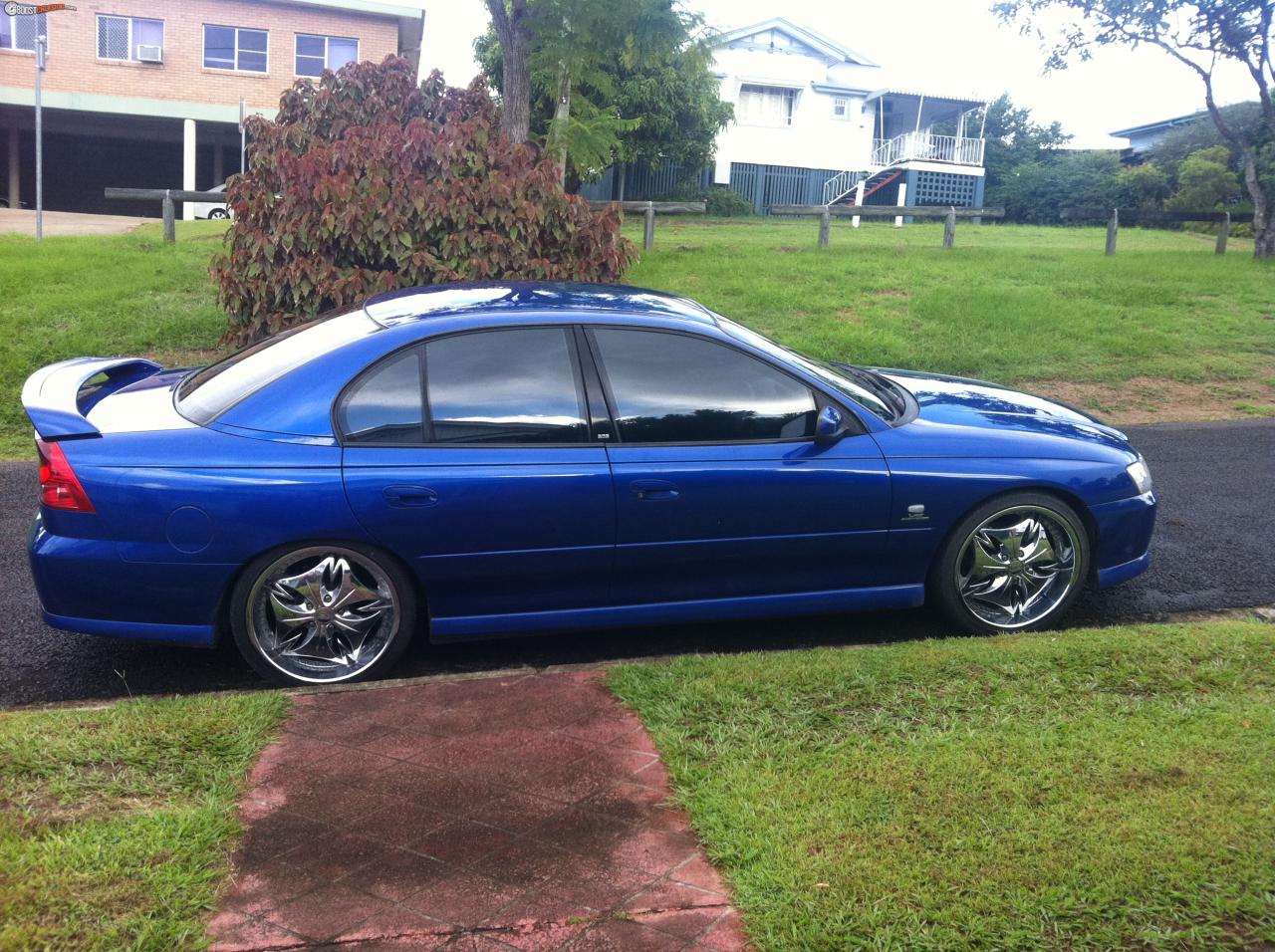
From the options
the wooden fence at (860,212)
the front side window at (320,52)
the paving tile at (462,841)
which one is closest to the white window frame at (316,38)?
the front side window at (320,52)

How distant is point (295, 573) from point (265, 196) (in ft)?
18.8

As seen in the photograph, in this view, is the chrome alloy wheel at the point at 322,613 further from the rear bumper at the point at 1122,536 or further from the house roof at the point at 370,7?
the house roof at the point at 370,7

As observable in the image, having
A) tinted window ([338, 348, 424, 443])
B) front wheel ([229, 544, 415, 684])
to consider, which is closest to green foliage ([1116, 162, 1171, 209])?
tinted window ([338, 348, 424, 443])

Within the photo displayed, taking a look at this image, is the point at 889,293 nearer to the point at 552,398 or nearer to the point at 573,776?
the point at 552,398

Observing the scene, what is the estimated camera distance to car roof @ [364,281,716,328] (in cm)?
488

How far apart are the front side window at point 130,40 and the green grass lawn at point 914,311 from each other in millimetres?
14848

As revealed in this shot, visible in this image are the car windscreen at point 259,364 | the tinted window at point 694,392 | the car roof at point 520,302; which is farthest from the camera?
the car roof at point 520,302

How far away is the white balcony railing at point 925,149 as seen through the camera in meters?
39.3

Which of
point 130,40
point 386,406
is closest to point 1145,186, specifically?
point 130,40

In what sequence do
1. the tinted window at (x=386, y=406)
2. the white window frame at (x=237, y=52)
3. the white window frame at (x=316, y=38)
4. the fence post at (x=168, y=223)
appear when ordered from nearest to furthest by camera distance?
1. the tinted window at (x=386, y=406)
2. the fence post at (x=168, y=223)
3. the white window frame at (x=237, y=52)
4. the white window frame at (x=316, y=38)

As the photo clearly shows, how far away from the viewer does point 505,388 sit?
4.61m

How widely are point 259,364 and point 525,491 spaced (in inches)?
51.6

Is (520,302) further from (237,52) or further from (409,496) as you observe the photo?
(237,52)

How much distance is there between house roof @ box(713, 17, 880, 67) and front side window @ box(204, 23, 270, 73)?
46.8ft
